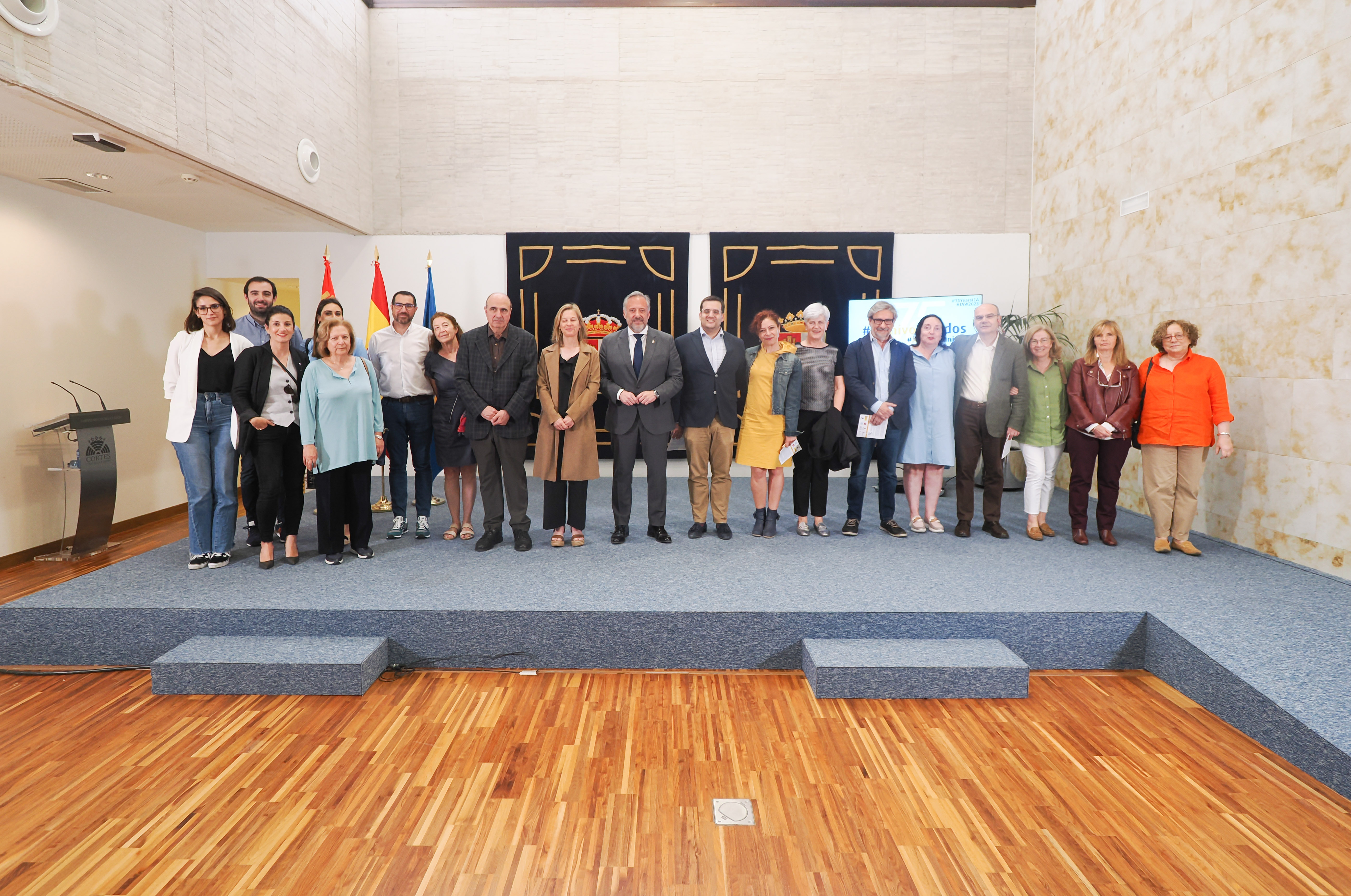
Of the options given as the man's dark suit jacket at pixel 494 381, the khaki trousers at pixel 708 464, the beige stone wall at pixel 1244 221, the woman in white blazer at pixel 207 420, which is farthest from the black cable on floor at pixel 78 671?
the beige stone wall at pixel 1244 221

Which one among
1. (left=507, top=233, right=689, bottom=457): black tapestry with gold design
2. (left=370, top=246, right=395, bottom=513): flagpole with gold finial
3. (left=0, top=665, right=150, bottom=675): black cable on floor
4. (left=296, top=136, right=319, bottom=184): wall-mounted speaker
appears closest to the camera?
(left=0, top=665, right=150, bottom=675): black cable on floor

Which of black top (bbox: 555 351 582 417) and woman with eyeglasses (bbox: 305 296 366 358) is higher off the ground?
woman with eyeglasses (bbox: 305 296 366 358)

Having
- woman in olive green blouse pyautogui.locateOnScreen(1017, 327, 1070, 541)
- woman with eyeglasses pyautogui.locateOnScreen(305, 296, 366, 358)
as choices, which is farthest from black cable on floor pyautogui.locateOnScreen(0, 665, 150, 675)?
woman in olive green blouse pyautogui.locateOnScreen(1017, 327, 1070, 541)

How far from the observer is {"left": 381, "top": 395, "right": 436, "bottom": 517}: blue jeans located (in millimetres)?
4199

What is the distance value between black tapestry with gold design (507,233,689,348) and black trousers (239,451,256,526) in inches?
113

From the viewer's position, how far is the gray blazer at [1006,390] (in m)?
4.12

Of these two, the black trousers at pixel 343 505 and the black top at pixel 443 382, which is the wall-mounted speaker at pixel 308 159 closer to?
the black top at pixel 443 382

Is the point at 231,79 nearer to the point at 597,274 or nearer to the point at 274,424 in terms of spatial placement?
the point at 274,424

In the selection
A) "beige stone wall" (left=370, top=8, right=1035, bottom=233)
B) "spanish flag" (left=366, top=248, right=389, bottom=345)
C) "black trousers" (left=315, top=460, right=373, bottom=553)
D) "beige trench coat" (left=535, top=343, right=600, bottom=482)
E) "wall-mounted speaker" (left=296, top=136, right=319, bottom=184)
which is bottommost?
"black trousers" (left=315, top=460, right=373, bottom=553)

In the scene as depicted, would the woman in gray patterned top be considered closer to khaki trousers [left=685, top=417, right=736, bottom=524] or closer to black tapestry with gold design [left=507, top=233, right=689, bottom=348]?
khaki trousers [left=685, top=417, right=736, bottom=524]

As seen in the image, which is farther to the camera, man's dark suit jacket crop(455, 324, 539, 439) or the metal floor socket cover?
man's dark suit jacket crop(455, 324, 539, 439)

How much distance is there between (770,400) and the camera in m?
4.06

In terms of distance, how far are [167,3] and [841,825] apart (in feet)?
15.3

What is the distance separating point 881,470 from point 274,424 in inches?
129
